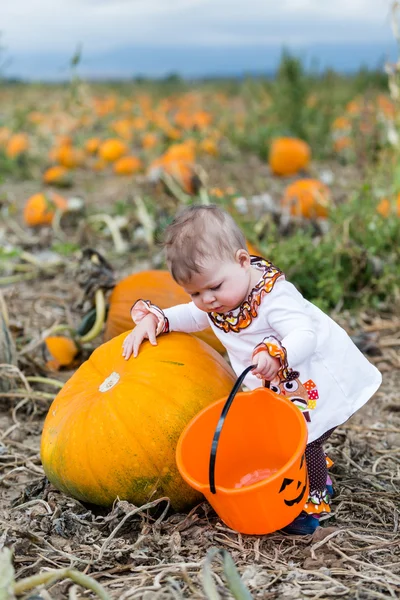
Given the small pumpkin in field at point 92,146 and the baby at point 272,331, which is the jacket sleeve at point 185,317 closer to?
the baby at point 272,331

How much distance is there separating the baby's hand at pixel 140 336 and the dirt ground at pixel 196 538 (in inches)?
20.6

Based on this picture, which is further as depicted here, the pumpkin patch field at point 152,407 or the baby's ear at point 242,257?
the baby's ear at point 242,257

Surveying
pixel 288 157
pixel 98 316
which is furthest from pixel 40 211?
pixel 98 316

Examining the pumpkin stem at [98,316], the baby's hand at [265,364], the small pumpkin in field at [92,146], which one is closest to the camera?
the baby's hand at [265,364]

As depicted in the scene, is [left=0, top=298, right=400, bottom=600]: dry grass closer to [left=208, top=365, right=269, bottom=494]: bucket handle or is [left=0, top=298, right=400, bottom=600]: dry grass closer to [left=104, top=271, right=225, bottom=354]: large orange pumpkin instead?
[left=208, top=365, right=269, bottom=494]: bucket handle

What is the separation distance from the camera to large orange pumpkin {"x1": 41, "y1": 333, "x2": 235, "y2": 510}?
2.40 meters

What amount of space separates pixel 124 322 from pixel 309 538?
4.73 ft

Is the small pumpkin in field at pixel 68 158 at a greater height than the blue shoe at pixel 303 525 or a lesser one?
greater

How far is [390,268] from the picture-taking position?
4387mm

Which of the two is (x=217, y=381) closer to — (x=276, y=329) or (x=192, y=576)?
(x=276, y=329)

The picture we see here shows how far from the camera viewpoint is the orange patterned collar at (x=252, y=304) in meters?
2.37

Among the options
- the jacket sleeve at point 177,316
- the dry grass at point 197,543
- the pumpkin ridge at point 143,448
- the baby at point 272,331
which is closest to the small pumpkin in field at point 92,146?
the dry grass at point 197,543

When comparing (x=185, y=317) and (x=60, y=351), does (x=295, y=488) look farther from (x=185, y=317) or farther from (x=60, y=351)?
(x=60, y=351)

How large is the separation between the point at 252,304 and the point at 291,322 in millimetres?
140
